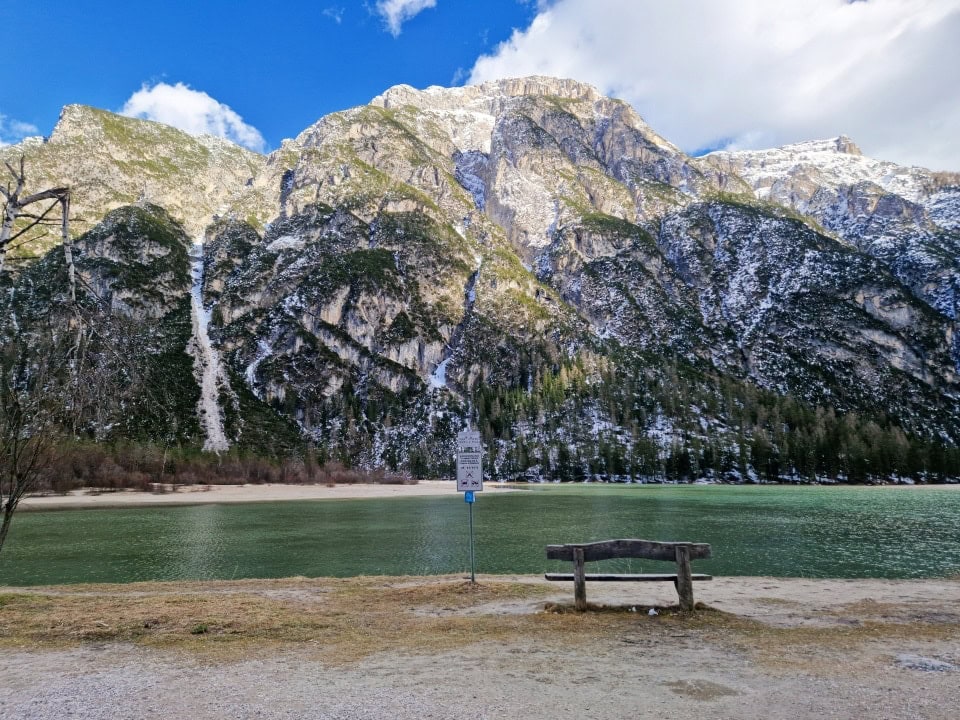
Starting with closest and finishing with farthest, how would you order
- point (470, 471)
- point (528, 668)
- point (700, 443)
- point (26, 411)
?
point (528, 668) < point (26, 411) < point (470, 471) < point (700, 443)

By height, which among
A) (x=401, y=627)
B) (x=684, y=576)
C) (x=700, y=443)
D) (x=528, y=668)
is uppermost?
(x=700, y=443)

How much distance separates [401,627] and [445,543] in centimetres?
2303

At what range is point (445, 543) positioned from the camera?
114 ft

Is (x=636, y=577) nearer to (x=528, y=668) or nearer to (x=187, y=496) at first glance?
(x=528, y=668)

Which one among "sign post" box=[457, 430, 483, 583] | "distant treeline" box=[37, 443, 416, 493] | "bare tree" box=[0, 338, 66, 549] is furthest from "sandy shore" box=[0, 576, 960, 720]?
"distant treeline" box=[37, 443, 416, 493]

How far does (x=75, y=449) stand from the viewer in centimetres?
10831

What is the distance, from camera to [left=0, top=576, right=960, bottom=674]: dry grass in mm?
10523

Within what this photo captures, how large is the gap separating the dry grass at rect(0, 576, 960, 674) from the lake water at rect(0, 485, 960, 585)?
9963 mm

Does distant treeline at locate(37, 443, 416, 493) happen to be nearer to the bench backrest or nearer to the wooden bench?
the wooden bench

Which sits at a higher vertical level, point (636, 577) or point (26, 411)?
point (26, 411)

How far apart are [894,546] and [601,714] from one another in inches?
1346

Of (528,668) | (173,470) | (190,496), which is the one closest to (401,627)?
(528,668)

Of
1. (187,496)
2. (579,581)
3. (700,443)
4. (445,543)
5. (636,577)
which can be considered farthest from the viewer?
(700,443)

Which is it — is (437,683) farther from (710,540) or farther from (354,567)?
(710,540)
